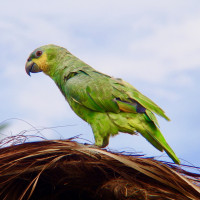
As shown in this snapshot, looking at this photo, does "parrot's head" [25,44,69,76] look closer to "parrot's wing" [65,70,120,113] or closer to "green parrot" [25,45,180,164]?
"green parrot" [25,45,180,164]

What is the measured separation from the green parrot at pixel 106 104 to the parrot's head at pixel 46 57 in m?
0.15

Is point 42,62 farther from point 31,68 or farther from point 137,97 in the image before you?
point 137,97

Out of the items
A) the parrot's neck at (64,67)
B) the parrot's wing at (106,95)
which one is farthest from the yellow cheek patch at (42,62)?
the parrot's wing at (106,95)

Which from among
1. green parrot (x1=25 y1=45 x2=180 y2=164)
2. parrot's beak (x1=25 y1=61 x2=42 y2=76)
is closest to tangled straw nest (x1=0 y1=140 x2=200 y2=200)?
green parrot (x1=25 y1=45 x2=180 y2=164)

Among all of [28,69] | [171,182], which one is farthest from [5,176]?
[28,69]

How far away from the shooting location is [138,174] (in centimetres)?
253

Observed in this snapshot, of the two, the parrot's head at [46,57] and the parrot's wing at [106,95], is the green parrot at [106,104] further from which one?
the parrot's head at [46,57]

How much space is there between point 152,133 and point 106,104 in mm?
645

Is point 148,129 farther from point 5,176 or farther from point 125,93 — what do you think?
point 5,176

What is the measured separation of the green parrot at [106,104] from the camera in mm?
3688

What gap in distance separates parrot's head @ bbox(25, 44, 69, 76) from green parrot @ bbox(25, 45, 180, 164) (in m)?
0.15

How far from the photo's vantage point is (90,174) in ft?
8.25

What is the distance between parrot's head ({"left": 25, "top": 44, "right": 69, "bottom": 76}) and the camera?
4688mm

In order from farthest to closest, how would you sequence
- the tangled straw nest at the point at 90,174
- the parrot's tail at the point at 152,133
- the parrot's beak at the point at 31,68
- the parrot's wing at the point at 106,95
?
the parrot's beak at the point at 31,68 → the parrot's wing at the point at 106,95 → the parrot's tail at the point at 152,133 → the tangled straw nest at the point at 90,174
